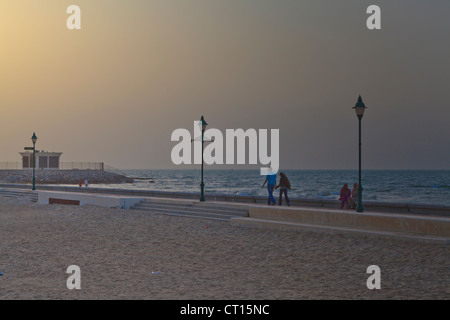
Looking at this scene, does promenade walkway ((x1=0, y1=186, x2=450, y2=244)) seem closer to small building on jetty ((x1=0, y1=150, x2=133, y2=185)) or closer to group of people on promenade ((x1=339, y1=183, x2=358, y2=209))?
group of people on promenade ((x1=339, y1=183, x2=358, y2=209))

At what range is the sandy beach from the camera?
28.8 feet

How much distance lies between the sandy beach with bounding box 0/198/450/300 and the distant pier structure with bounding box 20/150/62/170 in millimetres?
86774

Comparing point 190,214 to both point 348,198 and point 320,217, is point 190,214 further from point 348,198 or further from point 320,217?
point 348,198

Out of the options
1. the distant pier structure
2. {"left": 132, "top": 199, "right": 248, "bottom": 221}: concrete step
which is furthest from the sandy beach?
the distant pier structure

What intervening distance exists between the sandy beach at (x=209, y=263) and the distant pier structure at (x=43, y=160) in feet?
285

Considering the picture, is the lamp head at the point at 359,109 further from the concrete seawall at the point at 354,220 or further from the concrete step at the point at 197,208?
the concrete step at the point at 197,208

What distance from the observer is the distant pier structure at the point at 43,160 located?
9914 centimetres

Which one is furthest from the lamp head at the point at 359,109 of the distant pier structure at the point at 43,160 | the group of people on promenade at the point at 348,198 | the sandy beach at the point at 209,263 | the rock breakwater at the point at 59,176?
the distant pier structure at the point at 43,160

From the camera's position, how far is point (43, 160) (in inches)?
3974

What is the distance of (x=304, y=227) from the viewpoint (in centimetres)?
1664
